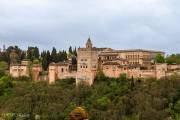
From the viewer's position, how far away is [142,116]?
118 feet

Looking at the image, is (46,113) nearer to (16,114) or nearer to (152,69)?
(16,114)

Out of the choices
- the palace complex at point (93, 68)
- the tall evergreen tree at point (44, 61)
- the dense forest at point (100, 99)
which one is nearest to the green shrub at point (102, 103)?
the dense forest at point (100, 99)

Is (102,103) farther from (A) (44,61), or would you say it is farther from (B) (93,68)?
(A) (44,61)

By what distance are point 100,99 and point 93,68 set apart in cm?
Answer: 290

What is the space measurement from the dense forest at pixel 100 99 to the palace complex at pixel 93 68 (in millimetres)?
508

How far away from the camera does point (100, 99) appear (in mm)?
40375

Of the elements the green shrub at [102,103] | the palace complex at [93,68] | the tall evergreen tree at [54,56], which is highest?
the tall evergreen tree at [54,56]

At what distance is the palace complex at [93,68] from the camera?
137 ft

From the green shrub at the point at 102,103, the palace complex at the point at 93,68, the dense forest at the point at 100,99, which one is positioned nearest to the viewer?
the dense forest at the point at 100,99

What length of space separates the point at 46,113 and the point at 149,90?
7.46 metres

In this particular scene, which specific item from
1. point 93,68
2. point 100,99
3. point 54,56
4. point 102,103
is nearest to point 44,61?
point 54,56

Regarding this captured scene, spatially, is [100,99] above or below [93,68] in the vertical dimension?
below

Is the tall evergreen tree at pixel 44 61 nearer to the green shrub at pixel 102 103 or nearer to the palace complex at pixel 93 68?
→ the palace complex at pixel 93 68

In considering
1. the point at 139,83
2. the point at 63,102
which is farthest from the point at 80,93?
the point at 139,83
